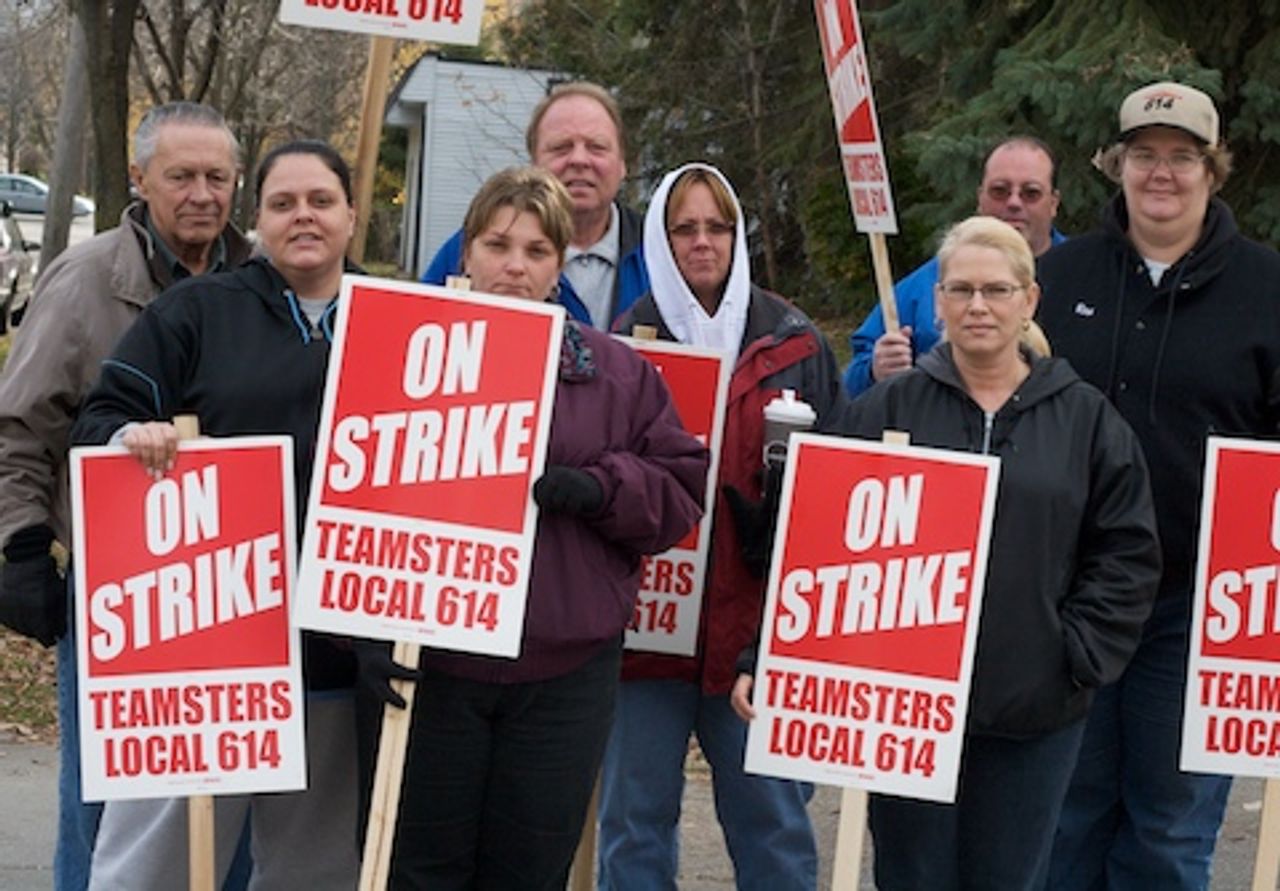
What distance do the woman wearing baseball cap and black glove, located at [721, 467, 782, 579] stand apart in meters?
0.81

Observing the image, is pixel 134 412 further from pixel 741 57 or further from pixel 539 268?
pixel 741 57

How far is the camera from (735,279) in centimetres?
495

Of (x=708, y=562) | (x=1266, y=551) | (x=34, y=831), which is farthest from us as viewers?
(x=34, y=831)

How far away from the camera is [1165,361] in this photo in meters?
4.83

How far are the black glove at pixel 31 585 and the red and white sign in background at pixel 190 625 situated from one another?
31cm

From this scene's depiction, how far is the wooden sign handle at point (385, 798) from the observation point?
159 inches

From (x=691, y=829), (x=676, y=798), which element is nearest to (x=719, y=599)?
(x=676, y=798)

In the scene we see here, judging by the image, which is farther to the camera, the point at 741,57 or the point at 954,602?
the point at 741,57

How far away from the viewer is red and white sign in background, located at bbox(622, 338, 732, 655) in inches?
191

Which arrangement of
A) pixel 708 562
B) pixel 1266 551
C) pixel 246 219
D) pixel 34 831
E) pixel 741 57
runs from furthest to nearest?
pixel 246 219 → pixel 741 57 → pixel 34 831 → pixel 708 562 → pixel 1266 551

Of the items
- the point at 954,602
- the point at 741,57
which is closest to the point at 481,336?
the point at 954,602

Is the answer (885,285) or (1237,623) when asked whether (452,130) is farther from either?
(1237,623)

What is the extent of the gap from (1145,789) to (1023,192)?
1.73m

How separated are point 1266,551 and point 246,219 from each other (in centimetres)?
2900
